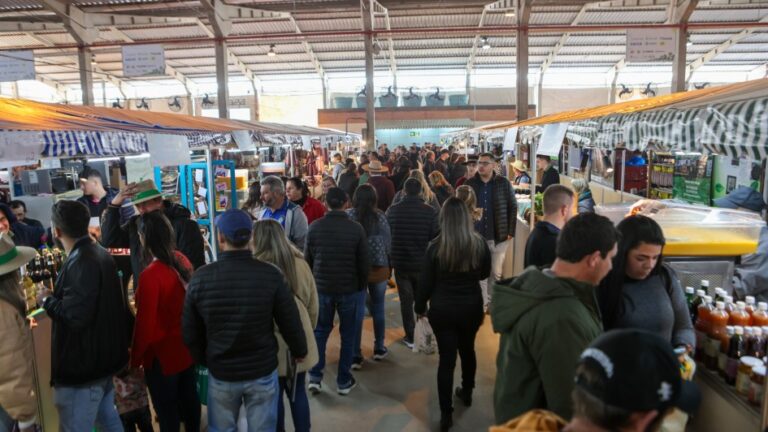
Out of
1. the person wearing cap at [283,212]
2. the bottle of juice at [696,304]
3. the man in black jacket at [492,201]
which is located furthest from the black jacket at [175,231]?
the bottle of juice at [696,304]

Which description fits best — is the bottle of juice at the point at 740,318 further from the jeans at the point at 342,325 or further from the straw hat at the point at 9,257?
the straw hat at the point at 9,257

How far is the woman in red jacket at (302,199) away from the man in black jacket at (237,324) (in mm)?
2593

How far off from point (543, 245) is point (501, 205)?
2264 mm

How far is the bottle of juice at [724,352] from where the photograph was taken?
90.7 inches

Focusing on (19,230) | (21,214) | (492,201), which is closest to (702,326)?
(492,201)

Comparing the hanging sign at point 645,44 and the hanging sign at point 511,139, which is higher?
the hanging sign at point 645,44

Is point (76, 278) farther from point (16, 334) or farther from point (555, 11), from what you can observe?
point (555, 11)

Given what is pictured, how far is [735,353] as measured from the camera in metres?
2.29

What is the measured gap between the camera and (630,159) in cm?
838

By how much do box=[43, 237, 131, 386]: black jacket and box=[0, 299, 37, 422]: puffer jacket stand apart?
175 millimetres

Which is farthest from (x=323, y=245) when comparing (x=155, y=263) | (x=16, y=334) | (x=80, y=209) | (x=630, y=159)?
(x=630, y=159)

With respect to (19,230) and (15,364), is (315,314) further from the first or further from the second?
(19,230)

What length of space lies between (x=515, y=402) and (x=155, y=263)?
207cm

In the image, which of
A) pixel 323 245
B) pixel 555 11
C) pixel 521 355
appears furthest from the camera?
pixel 555 11
